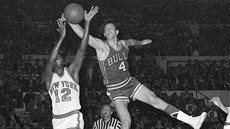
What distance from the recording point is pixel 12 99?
1850 cm

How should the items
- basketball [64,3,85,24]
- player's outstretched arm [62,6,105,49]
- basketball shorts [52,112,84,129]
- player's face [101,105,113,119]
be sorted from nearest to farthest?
1. basketball shorts [52,112,84,129]
2. basketball [64,3,85,24]
3. player's outstretched arm [62,6,105,49]
4. player's face [101,105,113,119]

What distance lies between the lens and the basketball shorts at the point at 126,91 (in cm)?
1110

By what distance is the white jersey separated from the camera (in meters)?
9.98

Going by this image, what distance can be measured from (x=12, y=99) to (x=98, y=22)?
7.90 m

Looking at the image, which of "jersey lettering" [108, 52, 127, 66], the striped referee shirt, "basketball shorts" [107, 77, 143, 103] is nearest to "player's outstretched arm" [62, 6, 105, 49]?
"jersey lettering" [108, 52, 127, 66]

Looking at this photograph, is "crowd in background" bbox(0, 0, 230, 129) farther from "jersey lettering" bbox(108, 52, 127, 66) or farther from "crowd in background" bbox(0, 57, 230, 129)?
"jersey lettering" bbox(108, 52, 127, 66)

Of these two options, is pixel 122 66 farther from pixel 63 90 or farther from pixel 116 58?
pixel 63 90

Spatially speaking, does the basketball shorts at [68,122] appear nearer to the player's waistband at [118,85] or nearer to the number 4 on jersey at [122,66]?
the player's waistband at [118,85]

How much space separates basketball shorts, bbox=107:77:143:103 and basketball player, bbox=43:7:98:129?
1189mm

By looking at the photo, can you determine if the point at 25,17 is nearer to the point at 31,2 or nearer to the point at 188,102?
the point at 31,2

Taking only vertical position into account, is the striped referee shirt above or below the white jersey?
below

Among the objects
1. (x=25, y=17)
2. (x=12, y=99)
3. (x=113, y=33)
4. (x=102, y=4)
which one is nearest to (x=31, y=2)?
(x=25, y=17)

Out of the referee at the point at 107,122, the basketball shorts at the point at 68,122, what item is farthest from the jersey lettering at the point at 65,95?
the referee at the point at 107,122

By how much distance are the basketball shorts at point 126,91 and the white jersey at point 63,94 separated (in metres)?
1.19
